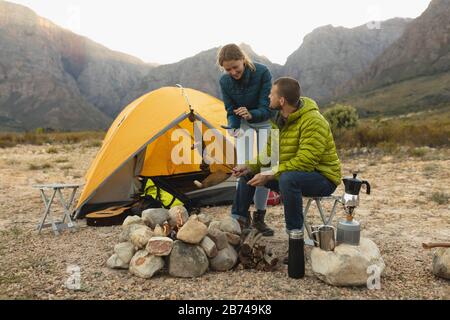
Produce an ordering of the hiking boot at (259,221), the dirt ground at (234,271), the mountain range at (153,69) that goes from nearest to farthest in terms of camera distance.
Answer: the dirt ground at (234,271), the hiking boot at (259,221), the mountain range at (153,69)

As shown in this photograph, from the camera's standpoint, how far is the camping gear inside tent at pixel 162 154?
226 inches

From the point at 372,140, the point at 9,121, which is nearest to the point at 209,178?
the point at 372,140

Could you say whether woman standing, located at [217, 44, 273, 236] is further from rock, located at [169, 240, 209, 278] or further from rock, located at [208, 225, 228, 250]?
rock, located at [169, 240, 209, 278]

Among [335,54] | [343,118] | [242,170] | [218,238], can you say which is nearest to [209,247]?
[218,238]

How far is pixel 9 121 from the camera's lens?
79.1 meters

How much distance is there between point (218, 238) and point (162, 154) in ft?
12.4

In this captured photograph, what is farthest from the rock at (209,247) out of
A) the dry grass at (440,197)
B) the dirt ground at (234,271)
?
the dry grass at (440,197)

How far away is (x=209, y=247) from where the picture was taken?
368cm

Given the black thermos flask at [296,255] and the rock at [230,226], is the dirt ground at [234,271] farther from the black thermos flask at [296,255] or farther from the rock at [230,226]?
the rock at [230,226]

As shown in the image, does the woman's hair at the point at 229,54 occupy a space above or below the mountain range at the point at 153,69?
below

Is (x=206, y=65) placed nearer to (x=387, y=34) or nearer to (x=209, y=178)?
(x=387, y=34)

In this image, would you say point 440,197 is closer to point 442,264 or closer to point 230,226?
point 442,264

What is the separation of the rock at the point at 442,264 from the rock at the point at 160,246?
234 centimetres
